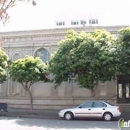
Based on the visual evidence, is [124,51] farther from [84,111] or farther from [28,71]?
[28,71]

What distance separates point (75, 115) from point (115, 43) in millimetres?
6602

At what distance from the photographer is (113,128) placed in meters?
14.1

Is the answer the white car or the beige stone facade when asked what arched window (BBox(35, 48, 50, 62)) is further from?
the white car

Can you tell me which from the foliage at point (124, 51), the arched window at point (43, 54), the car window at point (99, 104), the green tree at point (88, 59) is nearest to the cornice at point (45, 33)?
the arched window at point (43, 54)

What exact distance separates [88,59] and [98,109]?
4.07 m

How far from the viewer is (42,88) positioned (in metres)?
28.0

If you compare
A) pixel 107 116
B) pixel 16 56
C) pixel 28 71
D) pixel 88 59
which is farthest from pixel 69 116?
pixel 16 56

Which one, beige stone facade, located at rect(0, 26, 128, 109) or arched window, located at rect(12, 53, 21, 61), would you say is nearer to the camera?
beige stone facade, located at rect(0, 26, 128, 109)

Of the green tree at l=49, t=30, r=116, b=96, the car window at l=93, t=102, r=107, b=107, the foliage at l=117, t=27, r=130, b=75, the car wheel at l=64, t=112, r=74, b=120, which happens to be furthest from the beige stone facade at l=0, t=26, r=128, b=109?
the car window at l=93, t=102, r=107, b=107

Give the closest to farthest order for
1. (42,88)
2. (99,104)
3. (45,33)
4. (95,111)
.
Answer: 1. (95,111)
2. (99,104)
3. (42,88)
4. (45,33)

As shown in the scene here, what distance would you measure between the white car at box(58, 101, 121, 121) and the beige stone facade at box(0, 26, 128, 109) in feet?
26.4

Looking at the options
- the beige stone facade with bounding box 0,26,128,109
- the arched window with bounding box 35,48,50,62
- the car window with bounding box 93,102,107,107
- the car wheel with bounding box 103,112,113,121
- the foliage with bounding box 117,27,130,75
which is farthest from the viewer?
the arched window with bounding box 35,48,50,62

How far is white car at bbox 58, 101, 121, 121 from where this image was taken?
17.5 meters

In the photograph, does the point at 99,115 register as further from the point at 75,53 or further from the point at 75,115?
the point at 75,53
